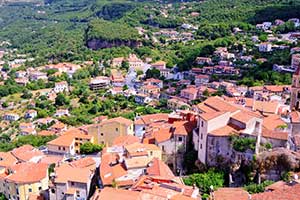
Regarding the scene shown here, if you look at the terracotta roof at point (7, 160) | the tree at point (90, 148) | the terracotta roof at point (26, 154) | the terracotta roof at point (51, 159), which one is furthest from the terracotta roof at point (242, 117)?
the terracotta roof at point (7, 160)

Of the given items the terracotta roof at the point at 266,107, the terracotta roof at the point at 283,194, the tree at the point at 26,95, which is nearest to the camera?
the terracotta roof at the point at 283,194

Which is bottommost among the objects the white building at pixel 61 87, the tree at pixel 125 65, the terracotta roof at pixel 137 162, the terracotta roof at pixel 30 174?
the white building at pixel 61 87

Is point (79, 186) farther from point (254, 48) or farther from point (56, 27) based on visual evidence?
point (56, 27)

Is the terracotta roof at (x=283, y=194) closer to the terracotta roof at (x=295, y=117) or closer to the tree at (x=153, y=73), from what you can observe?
the terracotta roof at (x=295, y=117)

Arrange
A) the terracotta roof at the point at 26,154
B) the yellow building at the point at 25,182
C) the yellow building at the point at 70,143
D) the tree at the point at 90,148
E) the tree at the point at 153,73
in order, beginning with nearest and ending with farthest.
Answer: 1. the yellow building at the point at 25,182
2. the tree at the point at 90,148
3. the yellow building at the point at 70,143
4. the terracotta roof at the point at 26,154
5. the tree at the point at 153,73

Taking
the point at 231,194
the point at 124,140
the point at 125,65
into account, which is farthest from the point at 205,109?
the point at 125,65

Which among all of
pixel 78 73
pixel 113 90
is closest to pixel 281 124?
pixel 113 90

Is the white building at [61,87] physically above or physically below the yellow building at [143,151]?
below

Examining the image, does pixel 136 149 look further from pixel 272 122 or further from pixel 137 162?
pixel 272 122

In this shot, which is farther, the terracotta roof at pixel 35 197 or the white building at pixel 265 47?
the white building at pixel 265 47

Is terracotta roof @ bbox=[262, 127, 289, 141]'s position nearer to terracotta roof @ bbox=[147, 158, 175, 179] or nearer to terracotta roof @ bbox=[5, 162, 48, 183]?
terracotta roof @ bbox=[147, 158, 175, 179]
